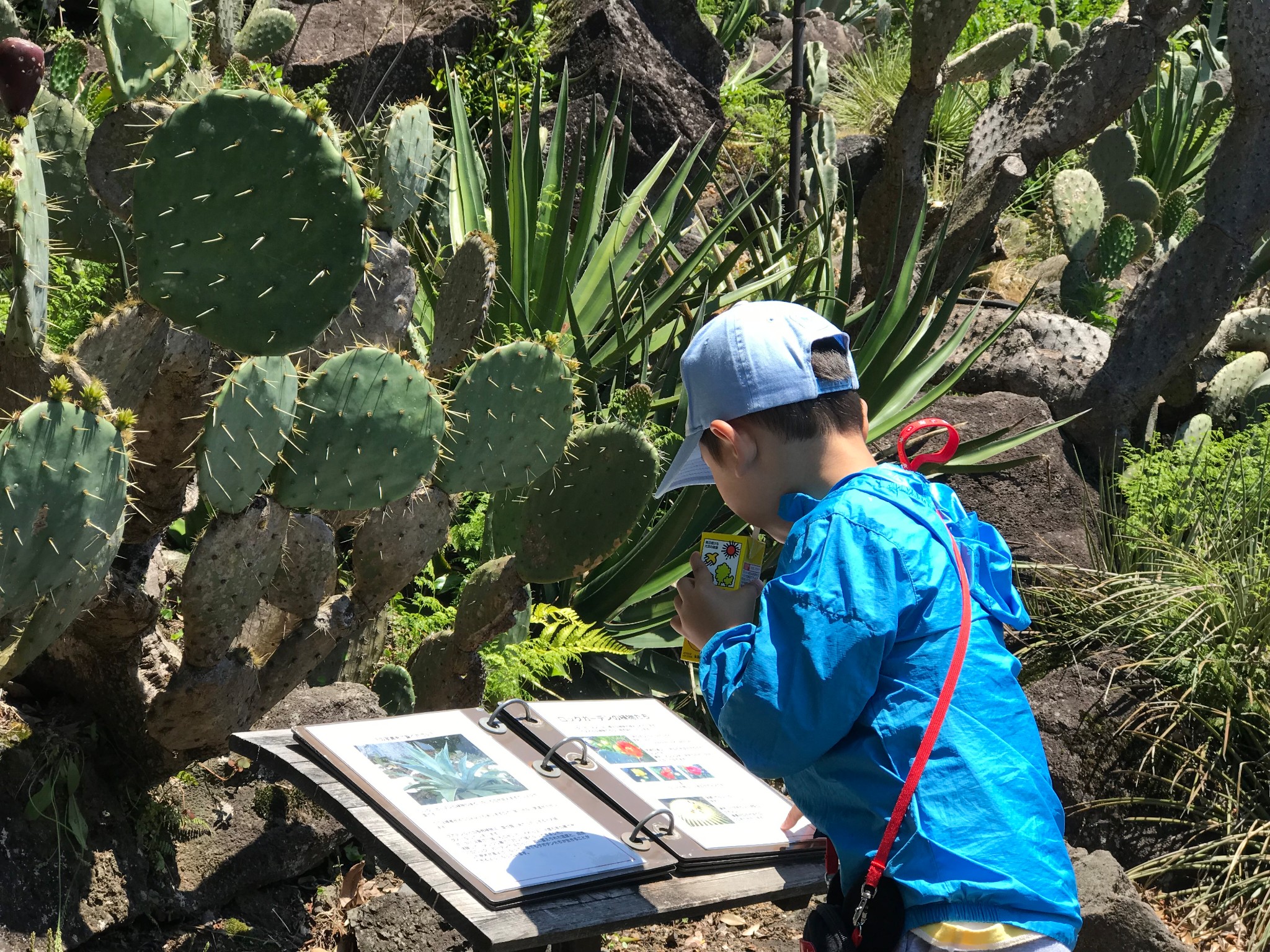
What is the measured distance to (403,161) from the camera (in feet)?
10.3

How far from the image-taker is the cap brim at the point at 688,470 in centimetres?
176

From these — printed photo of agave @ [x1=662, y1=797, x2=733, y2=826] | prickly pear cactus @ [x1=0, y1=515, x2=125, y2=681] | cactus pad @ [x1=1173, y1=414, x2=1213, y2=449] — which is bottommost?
cactus pad @ [x1=1173, y1=414, x2=1213, y2=449]

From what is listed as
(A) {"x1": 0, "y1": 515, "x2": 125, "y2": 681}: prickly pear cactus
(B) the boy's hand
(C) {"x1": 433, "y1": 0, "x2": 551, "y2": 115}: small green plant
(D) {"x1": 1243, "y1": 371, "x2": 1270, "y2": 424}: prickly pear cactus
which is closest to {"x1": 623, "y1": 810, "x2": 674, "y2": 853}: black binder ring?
(B) the boy's hand

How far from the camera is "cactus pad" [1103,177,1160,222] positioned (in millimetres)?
7871

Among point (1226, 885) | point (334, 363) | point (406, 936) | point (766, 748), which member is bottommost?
point (1226, 885)

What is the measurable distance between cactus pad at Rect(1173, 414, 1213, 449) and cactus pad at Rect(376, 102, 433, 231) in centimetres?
439

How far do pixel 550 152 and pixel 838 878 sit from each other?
430 cm

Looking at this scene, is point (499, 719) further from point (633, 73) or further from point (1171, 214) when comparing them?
point (1171, 214)

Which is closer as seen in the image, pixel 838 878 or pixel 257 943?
pixel 838 878

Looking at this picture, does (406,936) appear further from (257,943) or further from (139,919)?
(139,919)

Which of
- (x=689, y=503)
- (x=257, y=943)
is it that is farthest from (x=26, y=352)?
(x=689, y=503)

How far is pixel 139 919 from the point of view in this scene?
263cm

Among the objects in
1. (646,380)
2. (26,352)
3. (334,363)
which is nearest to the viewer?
(26,352)

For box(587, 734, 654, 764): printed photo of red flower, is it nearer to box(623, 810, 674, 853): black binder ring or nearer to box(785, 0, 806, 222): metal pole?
box(623, 810, 674, 853): black binder ring
